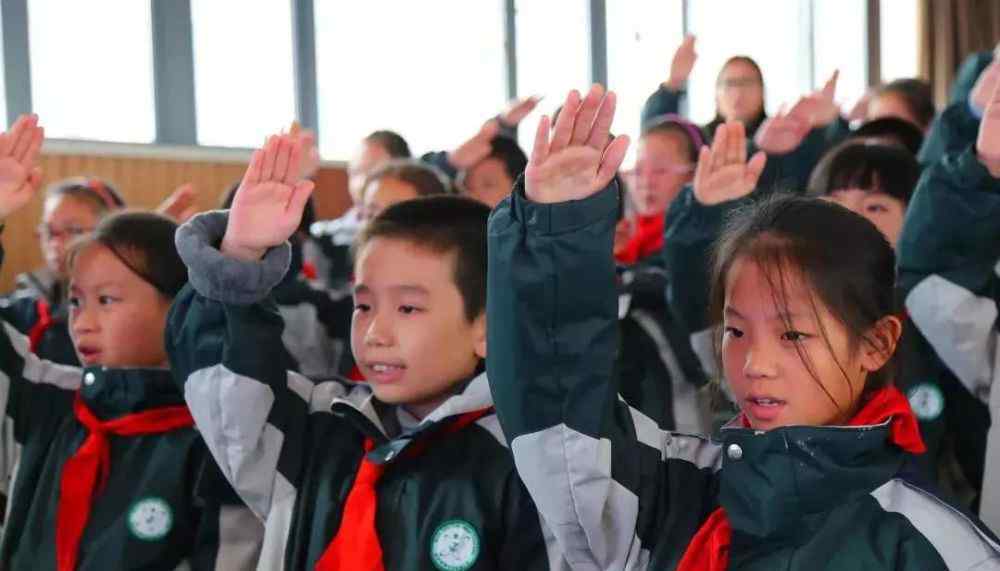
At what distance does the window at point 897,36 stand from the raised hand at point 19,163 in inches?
289

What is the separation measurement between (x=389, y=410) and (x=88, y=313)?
598mm

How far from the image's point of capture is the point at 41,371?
6.16 feet

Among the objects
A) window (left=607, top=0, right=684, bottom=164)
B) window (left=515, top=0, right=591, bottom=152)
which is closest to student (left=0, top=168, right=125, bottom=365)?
window (left=515, top=0, right=591, bottom=152)

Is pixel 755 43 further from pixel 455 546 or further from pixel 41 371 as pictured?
pixel 455 546

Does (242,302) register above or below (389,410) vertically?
above

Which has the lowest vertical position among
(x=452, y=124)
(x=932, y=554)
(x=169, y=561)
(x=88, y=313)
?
(x=169, y=561)

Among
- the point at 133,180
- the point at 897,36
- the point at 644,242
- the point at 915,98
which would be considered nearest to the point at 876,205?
the point at 644,242

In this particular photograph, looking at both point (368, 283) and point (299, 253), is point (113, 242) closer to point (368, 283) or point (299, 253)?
point (368, 283)

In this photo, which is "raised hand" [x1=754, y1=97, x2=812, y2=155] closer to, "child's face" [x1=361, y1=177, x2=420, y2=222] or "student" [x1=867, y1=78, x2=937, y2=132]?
"child's face" [x1=361, y1=177, x2=420, y2=222]

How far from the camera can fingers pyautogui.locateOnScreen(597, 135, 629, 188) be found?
1.06 m

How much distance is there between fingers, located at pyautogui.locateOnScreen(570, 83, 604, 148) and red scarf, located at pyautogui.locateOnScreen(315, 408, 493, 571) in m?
0.48

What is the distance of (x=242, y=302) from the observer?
1.48m

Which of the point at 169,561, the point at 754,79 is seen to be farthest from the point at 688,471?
the point at 754,79

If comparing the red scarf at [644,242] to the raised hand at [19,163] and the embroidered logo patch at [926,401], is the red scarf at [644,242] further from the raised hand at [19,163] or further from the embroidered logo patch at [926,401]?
the raised hand at [19,163]
